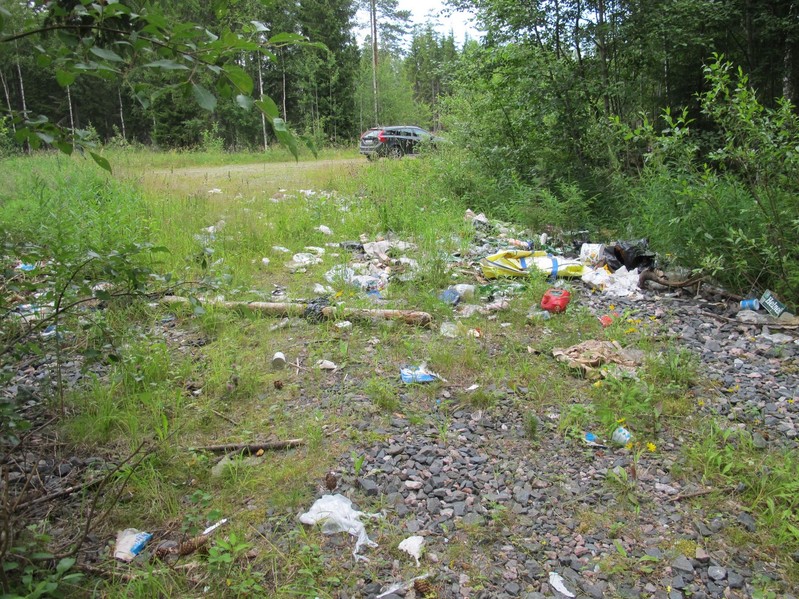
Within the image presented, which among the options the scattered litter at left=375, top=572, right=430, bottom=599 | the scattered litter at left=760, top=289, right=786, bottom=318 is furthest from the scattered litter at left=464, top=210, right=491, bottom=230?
the scattered litter at left=375, top=572, right=430, bottom=599

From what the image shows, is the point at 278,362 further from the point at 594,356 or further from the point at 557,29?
the point at 557,29

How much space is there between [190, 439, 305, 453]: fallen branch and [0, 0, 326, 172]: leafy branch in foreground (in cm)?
151

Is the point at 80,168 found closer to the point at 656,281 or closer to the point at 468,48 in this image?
the point at 468,48

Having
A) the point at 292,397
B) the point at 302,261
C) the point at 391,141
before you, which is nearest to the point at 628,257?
the point at 302,261

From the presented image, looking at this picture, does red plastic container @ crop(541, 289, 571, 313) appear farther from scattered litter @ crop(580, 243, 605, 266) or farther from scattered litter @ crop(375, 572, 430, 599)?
scattered litter @ crop(375, 572, 430, 599)

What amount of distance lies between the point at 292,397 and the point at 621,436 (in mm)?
1773

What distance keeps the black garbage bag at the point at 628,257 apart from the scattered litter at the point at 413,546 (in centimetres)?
387

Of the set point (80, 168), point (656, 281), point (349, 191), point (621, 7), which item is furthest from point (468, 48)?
point (80, 168)

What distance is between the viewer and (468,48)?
25.3 ft

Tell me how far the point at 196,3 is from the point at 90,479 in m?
1.96

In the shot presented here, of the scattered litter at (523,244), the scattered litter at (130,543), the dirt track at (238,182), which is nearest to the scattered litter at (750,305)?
the scattered litter at (523,244)

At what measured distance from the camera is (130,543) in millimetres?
1981

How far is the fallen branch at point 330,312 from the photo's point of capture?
389 cm

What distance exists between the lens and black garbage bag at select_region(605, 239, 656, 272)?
5094mm
